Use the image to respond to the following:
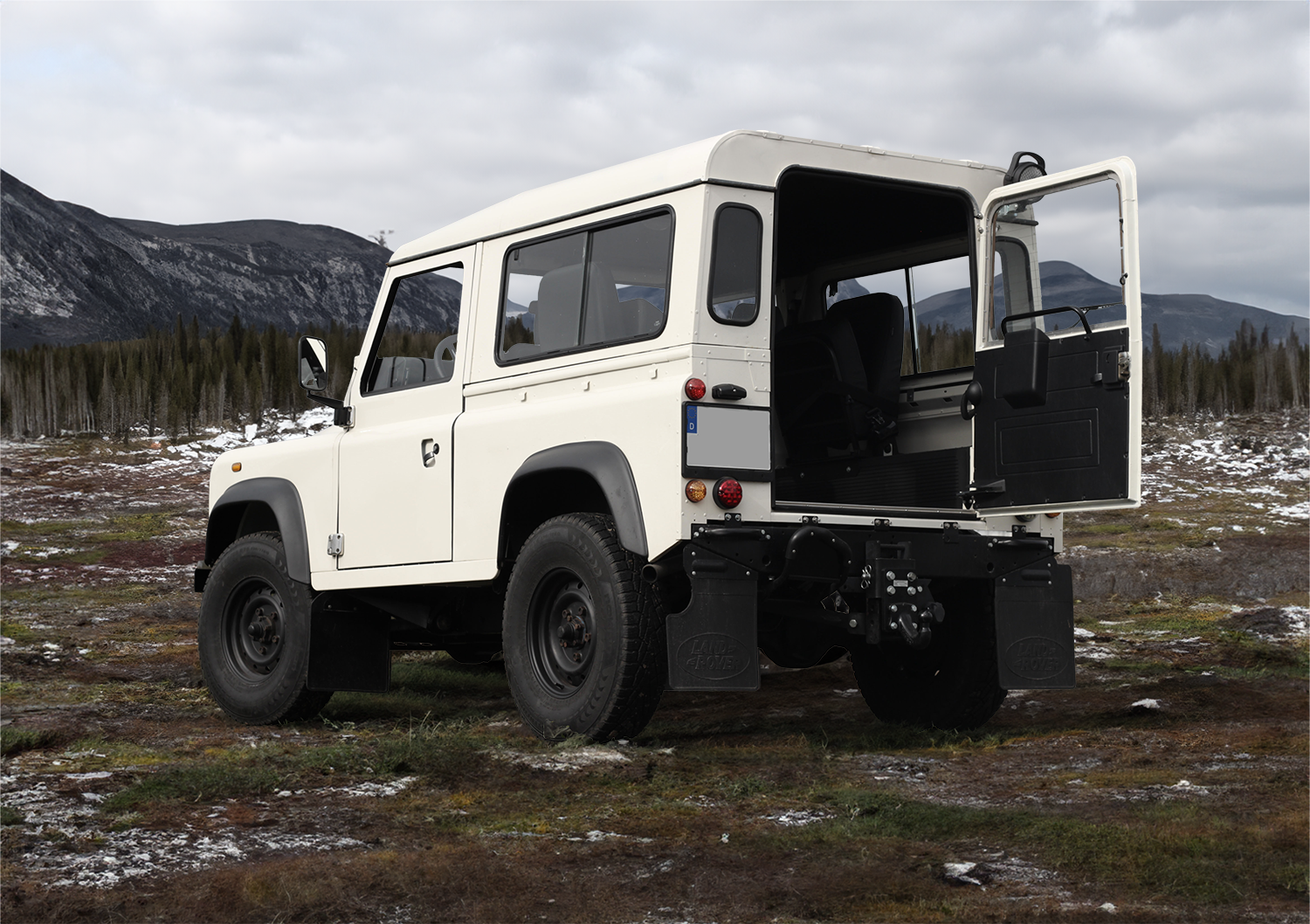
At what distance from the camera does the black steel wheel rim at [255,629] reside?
8.41m

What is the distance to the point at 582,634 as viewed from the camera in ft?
21.7

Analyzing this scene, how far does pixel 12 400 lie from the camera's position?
139 ft

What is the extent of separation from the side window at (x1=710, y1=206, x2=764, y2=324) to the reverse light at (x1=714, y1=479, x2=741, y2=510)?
0.72 m

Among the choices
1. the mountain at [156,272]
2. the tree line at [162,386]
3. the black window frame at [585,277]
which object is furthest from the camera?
the mountain at [156,272]

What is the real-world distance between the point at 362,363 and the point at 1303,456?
28499 millimetres

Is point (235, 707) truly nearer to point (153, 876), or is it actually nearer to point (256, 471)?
point (256, 471)

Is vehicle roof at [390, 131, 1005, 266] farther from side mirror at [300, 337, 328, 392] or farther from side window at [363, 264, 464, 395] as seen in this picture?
side mirror at [300, 337, 328, 392]

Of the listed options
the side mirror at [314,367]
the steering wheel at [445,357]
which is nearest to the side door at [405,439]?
the steering wheel at [445,357]

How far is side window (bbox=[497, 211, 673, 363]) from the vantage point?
651 centimetres

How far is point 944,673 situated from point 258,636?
161 inches

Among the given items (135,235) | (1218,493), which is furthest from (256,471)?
(135,235)

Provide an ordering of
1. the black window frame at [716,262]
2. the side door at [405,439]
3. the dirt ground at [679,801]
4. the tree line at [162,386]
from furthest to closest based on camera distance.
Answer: the tree line at [162,386] → the side door at [405,439] → the black window frame at [716,262] → the dirt ground at [679,801]

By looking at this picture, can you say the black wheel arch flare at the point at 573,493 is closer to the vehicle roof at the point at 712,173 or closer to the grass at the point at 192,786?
the vehicle roof at the point at 712,173

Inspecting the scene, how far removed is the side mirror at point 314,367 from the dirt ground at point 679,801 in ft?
6.49
